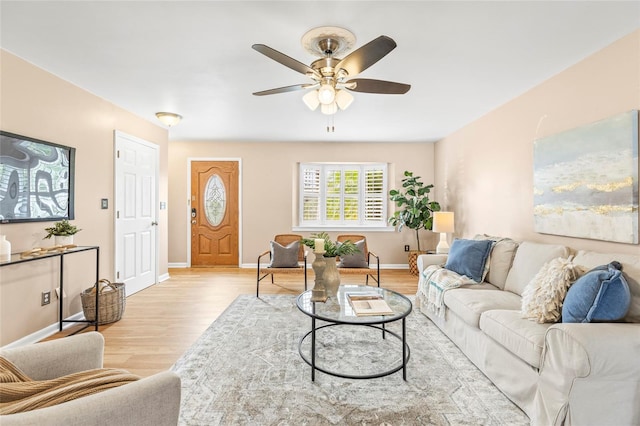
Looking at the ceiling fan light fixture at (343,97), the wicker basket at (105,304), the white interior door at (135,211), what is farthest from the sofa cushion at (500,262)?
the white interior door at (135,211)

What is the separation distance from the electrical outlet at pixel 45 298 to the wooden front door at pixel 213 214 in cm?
318

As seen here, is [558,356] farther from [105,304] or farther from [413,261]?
[413,261]

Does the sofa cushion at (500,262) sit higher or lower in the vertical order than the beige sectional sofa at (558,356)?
higher

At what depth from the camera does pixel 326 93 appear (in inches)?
87.4

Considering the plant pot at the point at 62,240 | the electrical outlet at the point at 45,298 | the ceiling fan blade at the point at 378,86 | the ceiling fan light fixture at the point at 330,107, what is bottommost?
the electrical outlet at the point at 45,298

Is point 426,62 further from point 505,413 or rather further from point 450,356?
point 505,413

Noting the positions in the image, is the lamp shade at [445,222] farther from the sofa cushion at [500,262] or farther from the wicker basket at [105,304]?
the wicker basket at [105,304]

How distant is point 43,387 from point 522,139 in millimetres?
4106

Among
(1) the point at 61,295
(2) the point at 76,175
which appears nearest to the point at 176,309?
(1) the point at 61,295

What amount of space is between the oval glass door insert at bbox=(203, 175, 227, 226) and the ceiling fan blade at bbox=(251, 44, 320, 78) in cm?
440

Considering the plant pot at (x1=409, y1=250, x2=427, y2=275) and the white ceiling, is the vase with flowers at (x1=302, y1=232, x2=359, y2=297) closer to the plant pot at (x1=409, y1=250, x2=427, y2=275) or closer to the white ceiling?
the white ceiling

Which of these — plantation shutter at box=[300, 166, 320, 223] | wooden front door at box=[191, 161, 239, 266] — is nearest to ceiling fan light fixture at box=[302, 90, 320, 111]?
plantation shutter at box=[300, 166, 320, 223]

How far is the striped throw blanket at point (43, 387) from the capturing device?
3.12 ft

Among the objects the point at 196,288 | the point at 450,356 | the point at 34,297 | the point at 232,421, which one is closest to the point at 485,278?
the point at 450,356
